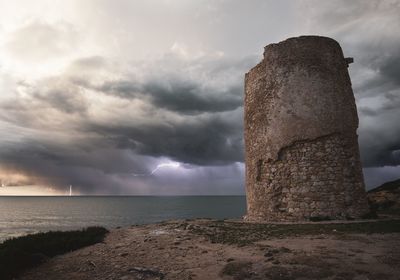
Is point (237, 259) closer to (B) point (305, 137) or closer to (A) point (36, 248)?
(A) point (36, 248)

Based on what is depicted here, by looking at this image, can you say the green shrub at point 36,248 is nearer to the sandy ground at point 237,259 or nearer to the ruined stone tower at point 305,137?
the sandy ground at point 237,259

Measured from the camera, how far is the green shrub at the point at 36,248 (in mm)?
7516

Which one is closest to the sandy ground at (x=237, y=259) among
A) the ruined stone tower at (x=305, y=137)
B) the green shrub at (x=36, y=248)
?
the green shrub at (x=36, y=248)

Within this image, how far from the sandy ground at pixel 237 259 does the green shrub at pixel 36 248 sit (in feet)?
1.13

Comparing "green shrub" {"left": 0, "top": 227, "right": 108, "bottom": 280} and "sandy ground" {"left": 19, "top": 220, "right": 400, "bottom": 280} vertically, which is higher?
"green shrub" {"left": 0, "top": 227, "right": 108, "bottom": 280}

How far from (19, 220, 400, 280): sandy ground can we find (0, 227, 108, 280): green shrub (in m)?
0.34

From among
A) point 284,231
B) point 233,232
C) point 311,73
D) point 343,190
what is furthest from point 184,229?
point 311,73

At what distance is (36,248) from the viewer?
9.06m

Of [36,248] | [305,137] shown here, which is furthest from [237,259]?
[305,137]

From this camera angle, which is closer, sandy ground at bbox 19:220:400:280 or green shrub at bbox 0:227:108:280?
sandy ground at bbox 19:220:400:280

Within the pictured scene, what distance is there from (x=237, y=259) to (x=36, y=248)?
5859mm

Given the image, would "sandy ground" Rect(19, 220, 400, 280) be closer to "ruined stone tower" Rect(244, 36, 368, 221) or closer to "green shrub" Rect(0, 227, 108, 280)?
"green shrub" Rect(0, 227, 108, 280)

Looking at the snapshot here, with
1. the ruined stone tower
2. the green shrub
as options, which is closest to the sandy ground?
the green shrub

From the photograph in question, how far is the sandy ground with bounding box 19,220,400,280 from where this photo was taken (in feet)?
20.1
